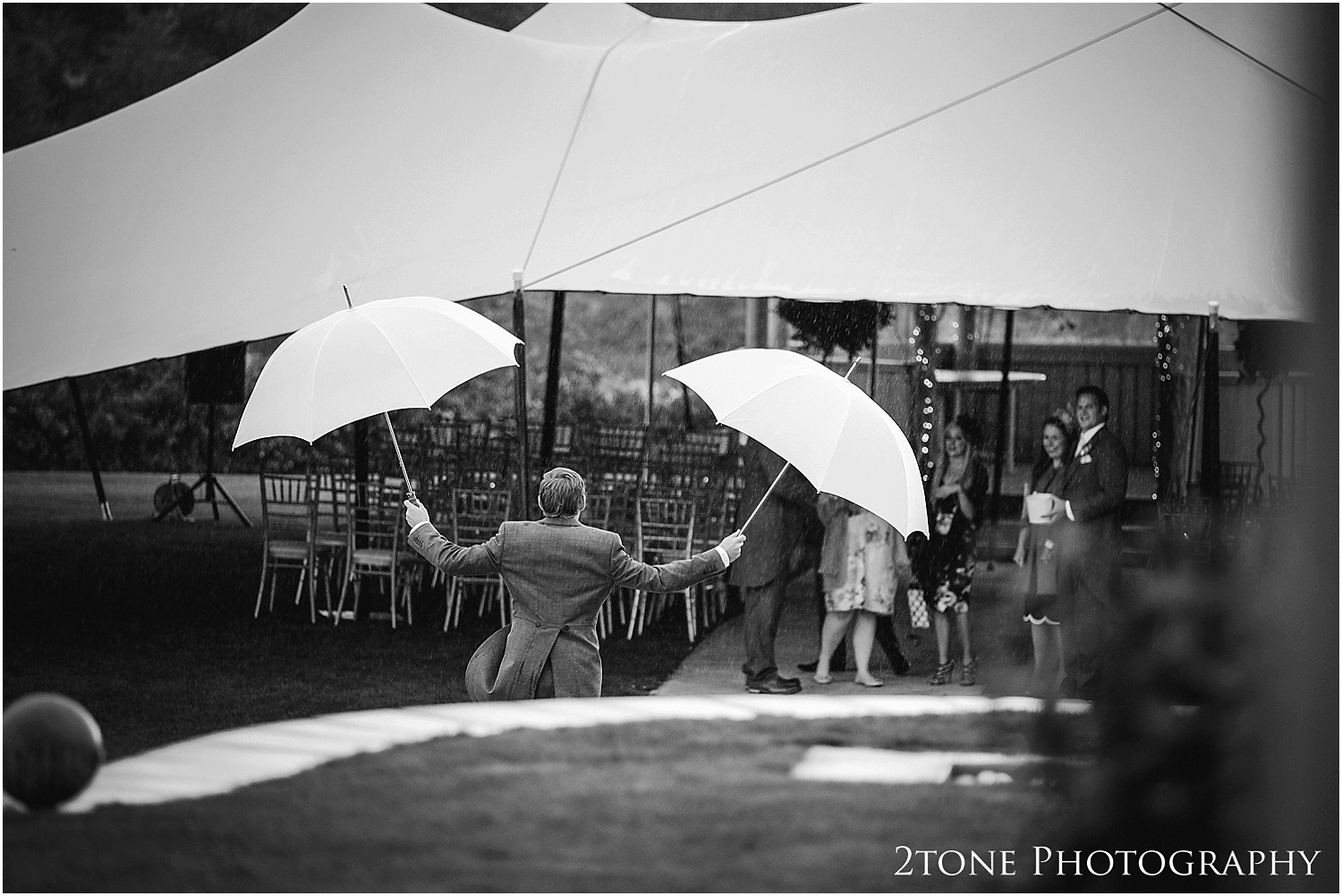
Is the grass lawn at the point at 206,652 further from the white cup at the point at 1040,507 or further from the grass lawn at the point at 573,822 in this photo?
the grass lawn at the point at 573,822

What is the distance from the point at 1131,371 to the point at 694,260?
9134 millimetres

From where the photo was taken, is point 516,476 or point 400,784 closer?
point 400,784

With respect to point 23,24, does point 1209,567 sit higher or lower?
lower

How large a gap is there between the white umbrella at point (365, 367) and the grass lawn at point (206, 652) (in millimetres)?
1434

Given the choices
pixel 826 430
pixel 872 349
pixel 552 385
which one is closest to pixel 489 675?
pixel 826 430

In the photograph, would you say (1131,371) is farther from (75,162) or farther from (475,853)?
(475,853)

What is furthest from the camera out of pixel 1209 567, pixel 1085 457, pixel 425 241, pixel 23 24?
pixel 23 24

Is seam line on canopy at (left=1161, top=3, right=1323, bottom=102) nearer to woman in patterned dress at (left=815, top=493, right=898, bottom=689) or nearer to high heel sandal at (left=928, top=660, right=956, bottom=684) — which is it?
woman in patterned dress at (left=815, top=493, right=898, bottom=689)

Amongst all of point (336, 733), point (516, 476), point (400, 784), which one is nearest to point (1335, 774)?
point (400, 784)

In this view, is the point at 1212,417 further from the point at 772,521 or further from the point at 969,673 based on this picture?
the point at 772,521

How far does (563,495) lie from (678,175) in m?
3.40

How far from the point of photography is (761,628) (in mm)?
6141

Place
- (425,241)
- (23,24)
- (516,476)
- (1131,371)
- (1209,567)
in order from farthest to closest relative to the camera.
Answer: (1131,371) < (516,476) < (23,24) < (425,241) < (1209,567)

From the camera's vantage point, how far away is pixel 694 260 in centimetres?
648
